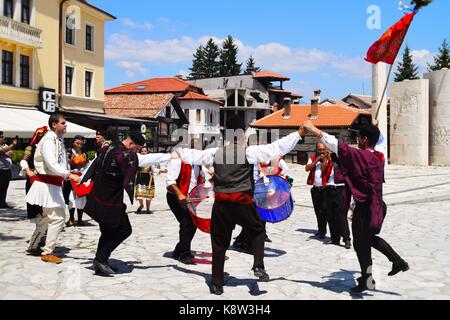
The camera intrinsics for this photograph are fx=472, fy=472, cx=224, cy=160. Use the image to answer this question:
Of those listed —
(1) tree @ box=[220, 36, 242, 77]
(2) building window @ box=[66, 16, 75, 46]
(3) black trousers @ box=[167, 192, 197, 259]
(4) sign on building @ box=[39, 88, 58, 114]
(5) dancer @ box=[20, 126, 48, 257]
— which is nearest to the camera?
(3) black trousers @ box=[167, 192, 197, 259]

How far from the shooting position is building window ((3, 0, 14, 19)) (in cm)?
2412

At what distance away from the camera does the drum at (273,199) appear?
6887 millimetres

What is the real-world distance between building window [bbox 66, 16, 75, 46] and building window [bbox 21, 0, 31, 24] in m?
3.49

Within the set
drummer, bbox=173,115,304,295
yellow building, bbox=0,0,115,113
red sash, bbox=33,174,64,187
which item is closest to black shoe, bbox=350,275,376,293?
drummer, bbox=173,115,304,295

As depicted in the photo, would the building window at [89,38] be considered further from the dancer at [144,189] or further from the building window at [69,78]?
the dancer at [144,189]

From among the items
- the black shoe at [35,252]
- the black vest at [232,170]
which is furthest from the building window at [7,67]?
the black vest at [232,170]

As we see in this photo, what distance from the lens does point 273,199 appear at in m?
7.03

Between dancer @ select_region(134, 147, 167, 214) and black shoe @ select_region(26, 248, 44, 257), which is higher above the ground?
dancer @ select_region(134, 147, 167, 214)

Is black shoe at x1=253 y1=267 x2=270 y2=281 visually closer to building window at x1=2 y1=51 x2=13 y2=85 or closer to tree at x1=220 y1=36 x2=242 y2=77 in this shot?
building window at x1=2 y1=51 x2=13 y2=85

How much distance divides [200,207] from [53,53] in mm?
24290

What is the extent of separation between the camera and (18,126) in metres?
21.6

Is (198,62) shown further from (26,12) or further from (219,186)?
(219,186)

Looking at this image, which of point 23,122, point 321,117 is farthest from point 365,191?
point 321,117

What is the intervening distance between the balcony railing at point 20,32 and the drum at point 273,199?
20.9 metres
